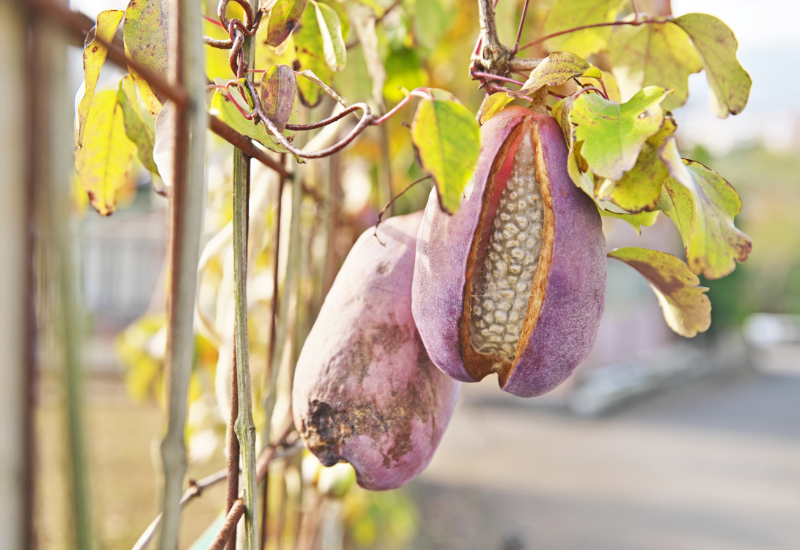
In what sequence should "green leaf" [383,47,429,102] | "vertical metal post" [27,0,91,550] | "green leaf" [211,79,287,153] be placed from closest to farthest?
"vertical metal post" [27,0,91,550] → "green leaf" [211,79,287,153] → "green leaf" [383,47,429,102]

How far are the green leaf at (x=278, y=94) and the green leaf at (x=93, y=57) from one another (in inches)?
3.7

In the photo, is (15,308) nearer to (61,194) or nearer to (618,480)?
(61,194)

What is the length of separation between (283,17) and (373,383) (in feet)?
0.58

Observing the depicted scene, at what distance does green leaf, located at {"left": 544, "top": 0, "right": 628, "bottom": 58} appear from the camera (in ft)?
1.24

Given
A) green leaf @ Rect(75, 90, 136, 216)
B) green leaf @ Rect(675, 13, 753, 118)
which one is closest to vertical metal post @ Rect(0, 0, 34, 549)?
green leaf @ Rect(75, 90, 136, 216)

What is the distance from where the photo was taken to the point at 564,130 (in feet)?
0.82

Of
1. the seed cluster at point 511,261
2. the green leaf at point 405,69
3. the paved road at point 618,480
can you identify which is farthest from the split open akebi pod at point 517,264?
the paved road at point 618,480

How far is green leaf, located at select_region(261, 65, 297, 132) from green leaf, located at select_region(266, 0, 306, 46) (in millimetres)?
40

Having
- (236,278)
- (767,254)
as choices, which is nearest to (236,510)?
(236,278)

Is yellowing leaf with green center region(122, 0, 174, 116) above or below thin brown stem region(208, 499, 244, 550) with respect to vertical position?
above

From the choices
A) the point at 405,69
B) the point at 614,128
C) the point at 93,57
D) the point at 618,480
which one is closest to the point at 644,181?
the point at 614,128

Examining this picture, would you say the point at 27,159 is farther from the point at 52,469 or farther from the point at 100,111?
the point at 52,469

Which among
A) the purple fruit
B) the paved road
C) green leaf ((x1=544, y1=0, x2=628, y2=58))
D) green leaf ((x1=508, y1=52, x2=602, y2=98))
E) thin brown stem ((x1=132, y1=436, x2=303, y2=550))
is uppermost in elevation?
green leaf ((x1=544, y1=0, x2=628, y2=58))

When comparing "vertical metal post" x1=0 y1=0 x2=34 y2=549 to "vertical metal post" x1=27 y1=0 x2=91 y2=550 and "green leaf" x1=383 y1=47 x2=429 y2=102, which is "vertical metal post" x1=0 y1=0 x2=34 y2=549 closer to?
"vertical metal post" x1=27 y1=0 x2=91 y2=550
